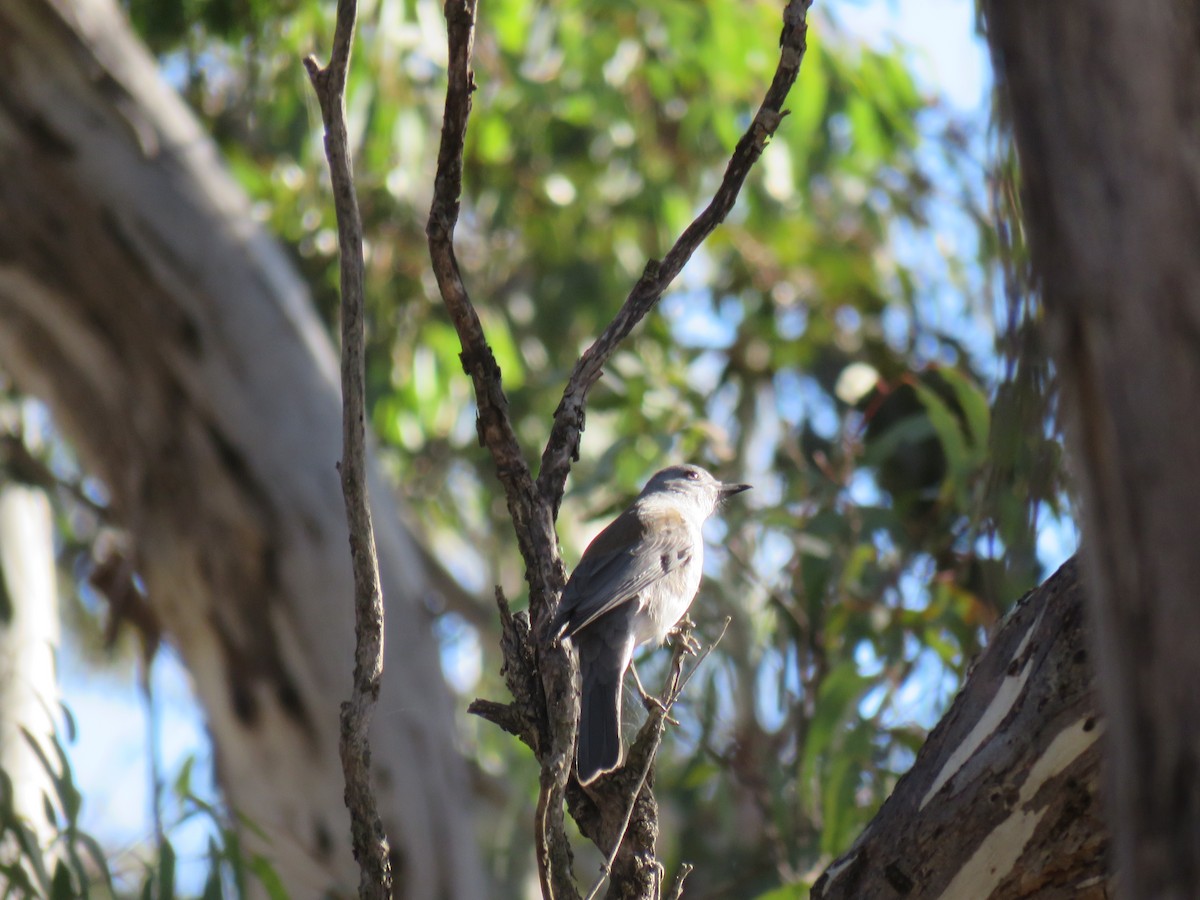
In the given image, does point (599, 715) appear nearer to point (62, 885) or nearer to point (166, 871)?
point (166, 871)

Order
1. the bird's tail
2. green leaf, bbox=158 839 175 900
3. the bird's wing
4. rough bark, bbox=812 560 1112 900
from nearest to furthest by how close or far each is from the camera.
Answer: rough bark, bbox=812 560 1112 900, the bird's tail, the bird's wing, green leaf, bbox=158 839 175 900

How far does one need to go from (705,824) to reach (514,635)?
13.5 ft

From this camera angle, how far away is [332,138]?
5.09 feet

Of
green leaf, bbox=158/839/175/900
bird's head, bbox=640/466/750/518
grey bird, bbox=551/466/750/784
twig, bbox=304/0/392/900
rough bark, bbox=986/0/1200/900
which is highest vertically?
bird's head, bbox=640/466/750/518

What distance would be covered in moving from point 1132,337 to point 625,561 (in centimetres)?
203

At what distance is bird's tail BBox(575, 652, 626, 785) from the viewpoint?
182 cm

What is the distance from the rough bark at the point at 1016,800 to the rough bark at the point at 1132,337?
0.81 metres

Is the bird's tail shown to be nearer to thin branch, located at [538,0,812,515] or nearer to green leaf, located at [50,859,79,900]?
thin branch, located at [538,0,812,515]

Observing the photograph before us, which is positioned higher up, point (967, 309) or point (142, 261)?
point (967, 309)

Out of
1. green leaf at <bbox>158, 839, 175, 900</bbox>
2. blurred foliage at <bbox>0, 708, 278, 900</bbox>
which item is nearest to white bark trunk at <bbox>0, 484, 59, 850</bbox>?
blurred foliage at <bbox>0, 708, 278, 900</bbox>

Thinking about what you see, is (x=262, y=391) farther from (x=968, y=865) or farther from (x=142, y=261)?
(x=968, y=865)

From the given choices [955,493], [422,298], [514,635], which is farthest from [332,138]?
[422,298]

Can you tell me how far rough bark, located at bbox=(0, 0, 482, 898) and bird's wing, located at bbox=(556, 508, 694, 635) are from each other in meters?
0.99

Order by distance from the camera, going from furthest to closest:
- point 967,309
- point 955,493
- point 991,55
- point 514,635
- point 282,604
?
point 967,309 → point 282,604 → point 955,493 → point 514,635 → point 991,55
